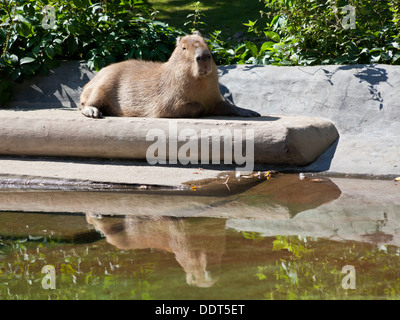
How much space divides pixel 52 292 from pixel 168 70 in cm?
377

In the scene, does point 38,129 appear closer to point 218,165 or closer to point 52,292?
point 218,165

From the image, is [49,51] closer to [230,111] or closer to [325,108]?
[230,111]

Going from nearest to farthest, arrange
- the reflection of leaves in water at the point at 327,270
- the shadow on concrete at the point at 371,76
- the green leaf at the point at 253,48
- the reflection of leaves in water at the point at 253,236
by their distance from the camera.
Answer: the reflection of leaves in water at the point at 327,270 → the reflection of leaves in water at the point at 253,236 → the shadow on concrete at the point at 371,76 → the green leaf at the point at 253,48

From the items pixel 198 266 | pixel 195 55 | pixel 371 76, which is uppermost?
pixel 195 55

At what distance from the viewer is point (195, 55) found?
5.65m

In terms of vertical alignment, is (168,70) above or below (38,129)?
above

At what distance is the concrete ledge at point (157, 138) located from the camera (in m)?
5.06

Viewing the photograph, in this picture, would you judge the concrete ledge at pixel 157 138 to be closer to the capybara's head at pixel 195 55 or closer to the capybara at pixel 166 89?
the capybara at pixel 166 89

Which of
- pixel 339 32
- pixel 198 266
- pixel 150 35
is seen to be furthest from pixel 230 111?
pixel 198 266

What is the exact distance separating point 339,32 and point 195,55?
1.85 metres

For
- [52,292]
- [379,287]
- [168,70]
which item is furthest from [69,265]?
[168,70]

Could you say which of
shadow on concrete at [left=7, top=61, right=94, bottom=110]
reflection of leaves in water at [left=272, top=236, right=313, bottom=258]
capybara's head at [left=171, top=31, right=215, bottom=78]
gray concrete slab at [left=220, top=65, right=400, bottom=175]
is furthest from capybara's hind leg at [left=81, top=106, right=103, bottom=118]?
reflection of leaves in water at [left=272, top=236, right=313, bottom=258]

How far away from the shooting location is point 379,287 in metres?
2.53

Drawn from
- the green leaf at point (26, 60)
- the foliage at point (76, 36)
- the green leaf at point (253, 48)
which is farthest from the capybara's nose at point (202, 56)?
the green leaf at point (26, 60)
